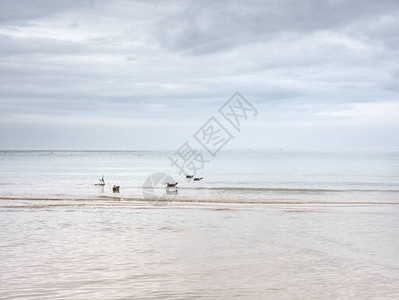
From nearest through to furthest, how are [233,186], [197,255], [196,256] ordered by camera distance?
[196,256] → [197,255] → [233,186]

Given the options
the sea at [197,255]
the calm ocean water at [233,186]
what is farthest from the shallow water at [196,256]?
the calm ocean water at [233,186]

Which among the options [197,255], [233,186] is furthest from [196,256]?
[233,186]

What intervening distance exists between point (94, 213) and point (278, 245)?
12347 mm

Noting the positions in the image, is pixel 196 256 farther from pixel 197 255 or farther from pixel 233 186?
pixel 233 186

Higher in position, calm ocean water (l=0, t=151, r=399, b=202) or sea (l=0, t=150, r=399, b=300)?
calm ocean water (l=0, t=151, r=399, b=202)

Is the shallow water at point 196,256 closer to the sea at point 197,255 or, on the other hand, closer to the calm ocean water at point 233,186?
the sea at point 197,255

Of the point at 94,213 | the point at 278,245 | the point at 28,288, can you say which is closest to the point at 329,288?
the point at 278,245

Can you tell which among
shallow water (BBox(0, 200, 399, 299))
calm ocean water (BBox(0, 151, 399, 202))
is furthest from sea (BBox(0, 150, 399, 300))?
calm ocean water (BBox(0, 151, 399, 202))

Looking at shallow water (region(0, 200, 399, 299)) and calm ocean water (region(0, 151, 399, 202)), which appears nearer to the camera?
shallow water (region(0, 200, 399, 299))

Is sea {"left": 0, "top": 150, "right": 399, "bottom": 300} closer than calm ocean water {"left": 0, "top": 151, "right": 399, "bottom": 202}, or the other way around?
sea {"left": 0, "top": 150, "right": 399, "bottom": 300}

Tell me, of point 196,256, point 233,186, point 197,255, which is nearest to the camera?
point 196,256

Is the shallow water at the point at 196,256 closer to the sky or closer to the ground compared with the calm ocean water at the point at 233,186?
closer to the ground

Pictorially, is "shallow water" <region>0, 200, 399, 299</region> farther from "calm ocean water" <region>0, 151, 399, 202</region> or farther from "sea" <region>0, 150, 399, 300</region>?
"calm ocean water" <region>0, 151, 399, 202</region>

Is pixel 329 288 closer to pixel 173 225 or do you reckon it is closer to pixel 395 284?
pixel 395 284
